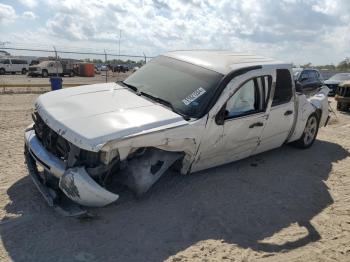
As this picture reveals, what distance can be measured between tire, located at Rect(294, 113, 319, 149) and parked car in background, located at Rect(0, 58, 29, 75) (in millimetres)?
35176

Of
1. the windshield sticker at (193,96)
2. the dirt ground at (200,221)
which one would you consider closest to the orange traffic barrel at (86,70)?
the dirt ground at (200,221)

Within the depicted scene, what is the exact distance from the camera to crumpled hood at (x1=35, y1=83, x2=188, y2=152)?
4.01m

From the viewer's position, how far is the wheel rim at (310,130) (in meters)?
7.66

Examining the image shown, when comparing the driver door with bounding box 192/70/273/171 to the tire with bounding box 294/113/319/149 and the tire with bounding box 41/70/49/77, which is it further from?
the tire with bounding box 41/70/49/77

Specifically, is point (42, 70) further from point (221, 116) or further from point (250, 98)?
point (221, 116)

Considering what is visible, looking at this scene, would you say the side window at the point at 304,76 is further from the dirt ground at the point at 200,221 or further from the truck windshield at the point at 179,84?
the truck windshield at the point at 179,84

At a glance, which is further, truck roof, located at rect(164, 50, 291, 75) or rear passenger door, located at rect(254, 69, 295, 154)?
rear passenger door, located at rect(254, 69, 295, 154)

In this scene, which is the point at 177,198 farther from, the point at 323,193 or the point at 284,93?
the point at 284,93

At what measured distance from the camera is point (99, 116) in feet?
14.5

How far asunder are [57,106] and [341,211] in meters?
3.79

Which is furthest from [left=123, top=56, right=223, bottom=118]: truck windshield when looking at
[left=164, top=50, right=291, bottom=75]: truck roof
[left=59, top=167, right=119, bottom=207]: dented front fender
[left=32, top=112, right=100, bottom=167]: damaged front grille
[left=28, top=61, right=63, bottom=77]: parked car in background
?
[left=28, top=61, right=63, bottom=77]: parked car in background

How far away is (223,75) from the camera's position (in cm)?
533

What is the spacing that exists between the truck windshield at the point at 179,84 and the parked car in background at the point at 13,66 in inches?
1373

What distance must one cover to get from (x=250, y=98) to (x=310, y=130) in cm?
273
